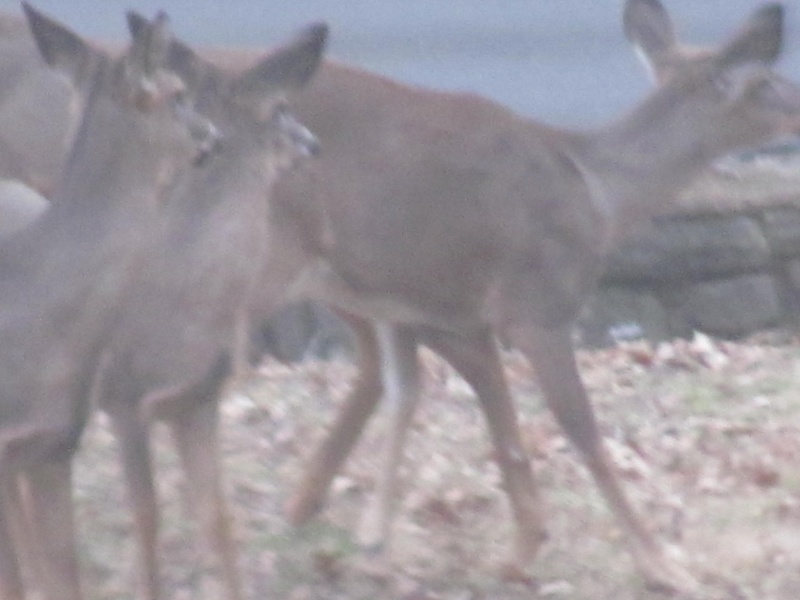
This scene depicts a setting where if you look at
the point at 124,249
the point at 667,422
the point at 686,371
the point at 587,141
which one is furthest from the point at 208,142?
the point at 686,371

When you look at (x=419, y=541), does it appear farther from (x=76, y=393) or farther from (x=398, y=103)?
(x=76, y=393)

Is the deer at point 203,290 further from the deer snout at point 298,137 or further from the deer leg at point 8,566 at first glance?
the deer leg at point 8,566

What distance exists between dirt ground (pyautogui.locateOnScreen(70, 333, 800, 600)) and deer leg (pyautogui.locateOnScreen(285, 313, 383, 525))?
86 mm

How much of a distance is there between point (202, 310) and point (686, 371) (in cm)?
423

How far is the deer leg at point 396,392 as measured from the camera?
8.12m

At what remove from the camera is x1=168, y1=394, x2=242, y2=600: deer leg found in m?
6.99

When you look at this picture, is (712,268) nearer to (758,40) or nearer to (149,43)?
(758,40)

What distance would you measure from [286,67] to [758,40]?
2.17m

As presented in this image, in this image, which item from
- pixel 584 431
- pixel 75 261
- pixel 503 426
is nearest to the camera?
pixel 75 261

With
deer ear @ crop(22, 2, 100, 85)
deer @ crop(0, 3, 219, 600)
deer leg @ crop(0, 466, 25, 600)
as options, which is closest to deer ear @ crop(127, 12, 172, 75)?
deer @ crop(0, 3, 219, 600)

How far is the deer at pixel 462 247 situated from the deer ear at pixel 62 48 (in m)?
1.13

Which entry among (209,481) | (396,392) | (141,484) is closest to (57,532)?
(141,484)

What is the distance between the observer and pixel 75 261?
20.8ft

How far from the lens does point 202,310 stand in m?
6.79
